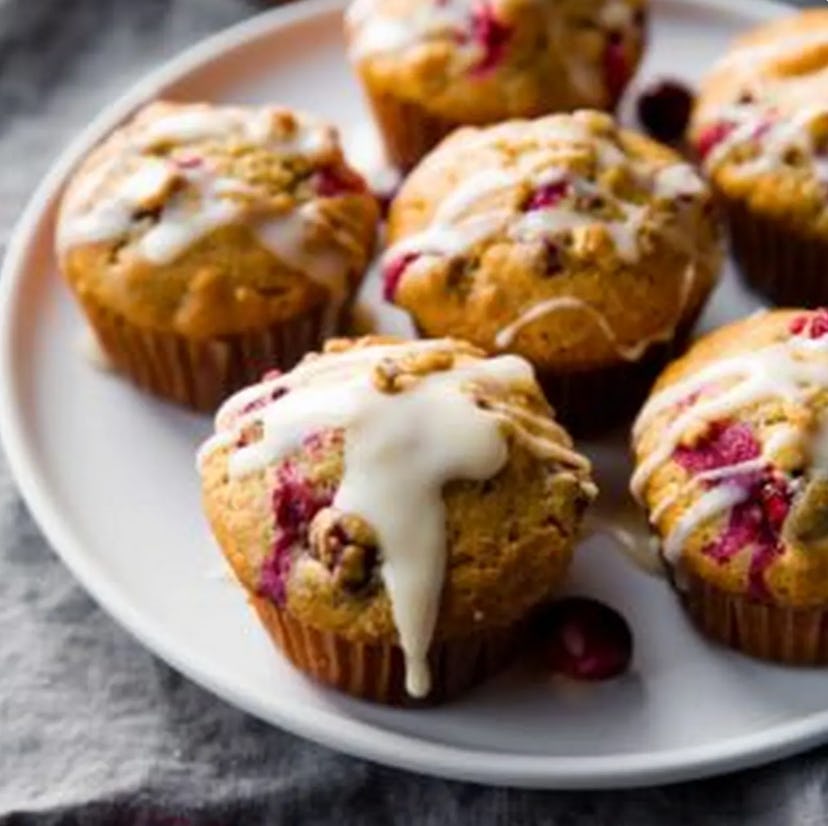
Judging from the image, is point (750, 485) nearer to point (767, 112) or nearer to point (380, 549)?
point (380, 549)

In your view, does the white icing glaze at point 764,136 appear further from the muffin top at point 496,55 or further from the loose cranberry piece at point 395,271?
the loose cranberry piece at point 395,271

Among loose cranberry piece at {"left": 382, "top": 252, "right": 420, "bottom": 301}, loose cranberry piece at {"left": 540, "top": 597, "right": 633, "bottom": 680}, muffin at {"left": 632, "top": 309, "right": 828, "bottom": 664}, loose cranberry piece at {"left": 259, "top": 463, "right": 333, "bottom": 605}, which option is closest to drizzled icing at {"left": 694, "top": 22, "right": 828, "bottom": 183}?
muffin at {"left": 632, "top": 309, "right": 828, "bottom": 664}

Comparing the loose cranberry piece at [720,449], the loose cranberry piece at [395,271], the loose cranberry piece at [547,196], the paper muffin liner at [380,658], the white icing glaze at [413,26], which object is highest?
the white icing glaze at [413,26]

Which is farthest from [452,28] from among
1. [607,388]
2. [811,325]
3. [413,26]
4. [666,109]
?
[811,325]

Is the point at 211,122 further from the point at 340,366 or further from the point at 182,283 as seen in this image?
the point at 340,366

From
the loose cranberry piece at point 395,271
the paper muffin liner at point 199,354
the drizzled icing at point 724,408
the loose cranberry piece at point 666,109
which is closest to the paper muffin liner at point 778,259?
the loose cranberry piece at point 666,109

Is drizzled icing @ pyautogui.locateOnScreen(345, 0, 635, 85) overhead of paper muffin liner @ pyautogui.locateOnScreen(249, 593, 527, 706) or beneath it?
overhead

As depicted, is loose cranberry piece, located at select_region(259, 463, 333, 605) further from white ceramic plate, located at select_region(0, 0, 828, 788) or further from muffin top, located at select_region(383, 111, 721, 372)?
muffin top, located at select_region(383, 111, 721, 372)
